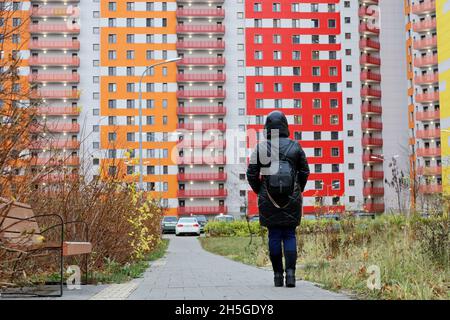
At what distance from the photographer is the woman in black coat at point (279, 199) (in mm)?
8383

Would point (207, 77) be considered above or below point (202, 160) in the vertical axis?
above

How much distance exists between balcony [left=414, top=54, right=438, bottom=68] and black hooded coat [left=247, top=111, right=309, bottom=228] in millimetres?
79268

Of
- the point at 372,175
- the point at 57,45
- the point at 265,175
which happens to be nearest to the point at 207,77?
the point at 57,45

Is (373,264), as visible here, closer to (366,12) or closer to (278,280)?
(278,280)

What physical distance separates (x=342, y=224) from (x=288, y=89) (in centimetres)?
7584

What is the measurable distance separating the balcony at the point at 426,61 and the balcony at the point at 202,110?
973 inches

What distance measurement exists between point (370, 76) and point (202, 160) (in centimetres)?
2581

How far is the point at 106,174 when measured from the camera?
12070 mm

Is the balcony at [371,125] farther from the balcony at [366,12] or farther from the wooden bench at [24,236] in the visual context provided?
the wooden bench at [24,236]

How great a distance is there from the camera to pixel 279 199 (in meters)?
8.44

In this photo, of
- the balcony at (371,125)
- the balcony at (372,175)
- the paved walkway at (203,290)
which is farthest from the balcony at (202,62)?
the paved walkway at (203,290)

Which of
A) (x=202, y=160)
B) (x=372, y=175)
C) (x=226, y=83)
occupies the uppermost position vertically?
(x=226, y=83)
